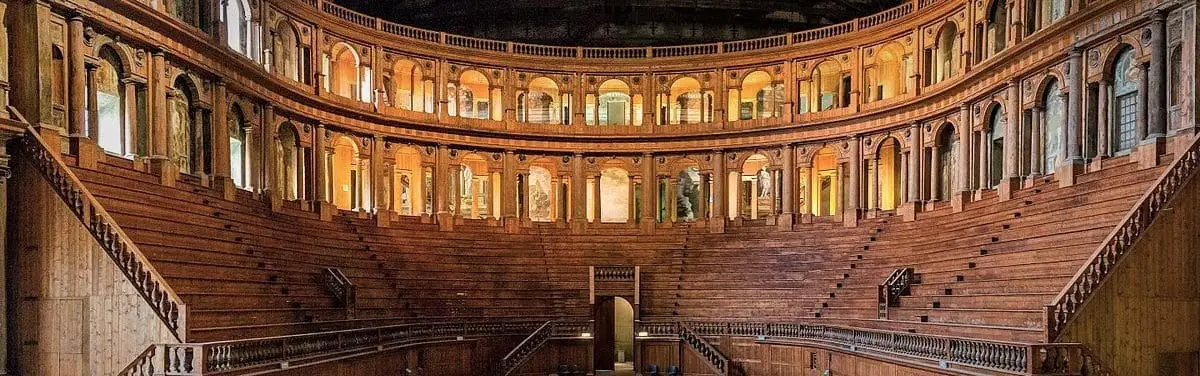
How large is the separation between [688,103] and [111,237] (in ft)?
87.0

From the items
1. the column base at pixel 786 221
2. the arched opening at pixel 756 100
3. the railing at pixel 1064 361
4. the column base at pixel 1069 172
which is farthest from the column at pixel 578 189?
the railing at pixel 1064 361

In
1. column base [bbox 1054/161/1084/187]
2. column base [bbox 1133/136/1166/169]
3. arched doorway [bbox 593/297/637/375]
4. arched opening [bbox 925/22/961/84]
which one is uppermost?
arched opening [bbox 925/22/961/84]

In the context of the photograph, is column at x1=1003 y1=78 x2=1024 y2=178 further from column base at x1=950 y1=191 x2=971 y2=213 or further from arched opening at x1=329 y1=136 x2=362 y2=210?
arched opening at x1=329 y1=136 x2=362 y2=210

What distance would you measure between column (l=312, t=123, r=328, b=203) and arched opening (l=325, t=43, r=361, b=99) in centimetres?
191

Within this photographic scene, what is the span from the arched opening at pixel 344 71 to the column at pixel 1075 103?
23.6 meters

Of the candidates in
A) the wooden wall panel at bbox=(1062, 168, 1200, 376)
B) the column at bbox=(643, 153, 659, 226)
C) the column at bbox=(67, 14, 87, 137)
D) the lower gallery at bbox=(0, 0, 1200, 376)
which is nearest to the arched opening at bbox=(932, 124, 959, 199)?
the lower gallery at bbox=(0, 0, 1200, 376)

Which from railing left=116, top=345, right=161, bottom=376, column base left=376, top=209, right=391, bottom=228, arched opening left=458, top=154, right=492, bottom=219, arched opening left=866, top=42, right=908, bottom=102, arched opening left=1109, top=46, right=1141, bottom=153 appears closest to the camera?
railing left=116, top=345, right=161, bottom=376

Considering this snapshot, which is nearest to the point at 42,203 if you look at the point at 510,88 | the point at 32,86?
the point at 32,86

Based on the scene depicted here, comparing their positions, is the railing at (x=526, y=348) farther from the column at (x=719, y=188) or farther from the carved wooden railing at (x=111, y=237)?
the carved wooden railing at (x=111, y=237)

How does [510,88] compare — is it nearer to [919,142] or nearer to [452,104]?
[452,104]

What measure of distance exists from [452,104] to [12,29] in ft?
62.8

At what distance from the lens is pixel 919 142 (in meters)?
30.6

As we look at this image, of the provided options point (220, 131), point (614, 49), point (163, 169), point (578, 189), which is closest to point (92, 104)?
point (163, 169)

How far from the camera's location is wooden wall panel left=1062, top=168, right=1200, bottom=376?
1559 cm
